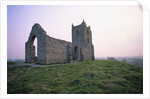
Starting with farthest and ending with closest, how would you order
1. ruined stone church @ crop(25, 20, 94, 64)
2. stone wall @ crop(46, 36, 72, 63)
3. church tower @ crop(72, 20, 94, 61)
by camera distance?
church tower @ crop(72, 20, 94, 61), stone wall @ crop(46, 36, 72, 63), ruined stone church @ crop(25, 20, 94, 64)

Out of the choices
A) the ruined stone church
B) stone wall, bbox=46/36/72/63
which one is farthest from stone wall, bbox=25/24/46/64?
stone wall, bbox=46/36/72/63

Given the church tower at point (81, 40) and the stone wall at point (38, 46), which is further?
the church tower at point (81, 40)

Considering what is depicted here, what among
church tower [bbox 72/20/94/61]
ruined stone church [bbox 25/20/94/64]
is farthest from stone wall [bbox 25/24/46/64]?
church tower [bbox 72/20/94/61]

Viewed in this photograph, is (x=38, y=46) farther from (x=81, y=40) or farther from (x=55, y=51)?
(x=81, y=40)

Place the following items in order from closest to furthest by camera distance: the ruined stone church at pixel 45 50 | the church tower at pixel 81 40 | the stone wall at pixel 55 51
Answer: the ruined stone church at pixel 45 50, the stone wall at pixel 55 51, the church tower at pixel 81 40

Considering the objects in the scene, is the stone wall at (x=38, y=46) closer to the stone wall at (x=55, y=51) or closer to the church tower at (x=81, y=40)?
the stone wall at (x=55, y=51)

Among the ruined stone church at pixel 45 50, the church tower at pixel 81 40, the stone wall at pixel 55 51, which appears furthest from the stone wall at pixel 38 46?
the church tower at pixel 81 40

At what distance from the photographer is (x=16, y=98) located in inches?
128

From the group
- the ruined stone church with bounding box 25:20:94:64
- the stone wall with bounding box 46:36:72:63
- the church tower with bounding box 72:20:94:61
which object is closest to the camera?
the ruined stone church with bounding box 25:20:94:64

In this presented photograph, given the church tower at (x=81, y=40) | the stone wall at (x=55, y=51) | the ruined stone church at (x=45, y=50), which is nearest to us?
the ruined stone church at (x=45, y=50)

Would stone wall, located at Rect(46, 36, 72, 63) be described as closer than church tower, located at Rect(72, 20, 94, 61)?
Yes

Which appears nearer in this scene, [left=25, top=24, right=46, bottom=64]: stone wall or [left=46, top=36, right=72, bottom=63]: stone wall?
[left=25, top=24, right=46, bottom=64]: stone wall

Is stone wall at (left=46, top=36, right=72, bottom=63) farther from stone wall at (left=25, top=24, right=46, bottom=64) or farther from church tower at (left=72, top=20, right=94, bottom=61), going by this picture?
church tower at (left=72, top=20, right=94, bottom=61)

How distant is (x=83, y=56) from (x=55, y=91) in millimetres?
12326
